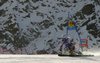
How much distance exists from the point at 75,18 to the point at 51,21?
541 cm

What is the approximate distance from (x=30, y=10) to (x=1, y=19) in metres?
7.17

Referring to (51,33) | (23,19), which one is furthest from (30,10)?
(51,33)

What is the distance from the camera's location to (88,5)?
42.4 m

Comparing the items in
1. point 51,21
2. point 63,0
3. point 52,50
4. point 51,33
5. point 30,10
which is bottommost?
point 52,50

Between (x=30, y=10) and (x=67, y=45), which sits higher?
(x=30, y=10)

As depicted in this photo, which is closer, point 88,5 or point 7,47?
point 7,47

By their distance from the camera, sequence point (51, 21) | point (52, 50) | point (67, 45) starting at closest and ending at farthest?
point (67, 45)
point (52, 50)
point (51, 21)

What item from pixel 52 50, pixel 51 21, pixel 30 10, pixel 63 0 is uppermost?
pixel 63 0

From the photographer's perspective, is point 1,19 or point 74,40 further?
point 1,19

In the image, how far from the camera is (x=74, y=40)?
3506 cm

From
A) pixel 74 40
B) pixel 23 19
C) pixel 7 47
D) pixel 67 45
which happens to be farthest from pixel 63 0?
pixel 67 45

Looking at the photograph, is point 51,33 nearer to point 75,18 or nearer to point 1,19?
point 75,18

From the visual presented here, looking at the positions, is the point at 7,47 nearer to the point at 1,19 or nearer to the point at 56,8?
the point at 1,19

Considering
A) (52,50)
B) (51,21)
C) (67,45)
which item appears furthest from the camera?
(51,21)
